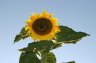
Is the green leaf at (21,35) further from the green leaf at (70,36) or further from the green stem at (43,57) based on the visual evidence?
the green leaf at (70,36)

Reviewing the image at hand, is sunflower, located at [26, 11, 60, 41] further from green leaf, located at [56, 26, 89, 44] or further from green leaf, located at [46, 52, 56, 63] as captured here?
green leaf, located at [46, 52, 56, 63]

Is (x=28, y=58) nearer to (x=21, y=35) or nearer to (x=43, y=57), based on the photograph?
(x=43, y=57)

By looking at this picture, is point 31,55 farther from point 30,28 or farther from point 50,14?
Result: point 50,14

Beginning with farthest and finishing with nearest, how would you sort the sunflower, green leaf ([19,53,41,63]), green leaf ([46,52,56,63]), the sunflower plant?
green leaf ([46,52,56,63]) < the sunflower < green leaf ([19,53,41,63]) < the sunflower plant

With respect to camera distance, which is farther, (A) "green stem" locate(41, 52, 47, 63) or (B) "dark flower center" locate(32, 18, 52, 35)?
(B) "dark flower center" locate(32, 18, 52, 35)

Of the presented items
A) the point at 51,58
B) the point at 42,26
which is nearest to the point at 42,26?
the point at 42,26

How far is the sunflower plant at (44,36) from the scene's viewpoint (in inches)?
147

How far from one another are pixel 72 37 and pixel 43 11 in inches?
43.1

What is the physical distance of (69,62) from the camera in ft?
14.8

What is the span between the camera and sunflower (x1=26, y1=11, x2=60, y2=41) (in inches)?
160

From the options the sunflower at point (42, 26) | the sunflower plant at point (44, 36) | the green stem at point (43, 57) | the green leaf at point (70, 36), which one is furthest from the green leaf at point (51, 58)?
the green leaf at point (70, 36)

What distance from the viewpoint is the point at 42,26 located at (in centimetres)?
439

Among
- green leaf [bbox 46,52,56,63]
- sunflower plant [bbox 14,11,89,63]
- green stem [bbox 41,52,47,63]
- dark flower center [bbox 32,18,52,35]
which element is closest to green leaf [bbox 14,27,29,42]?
sunflower plant [bbox 14,11,89,63]

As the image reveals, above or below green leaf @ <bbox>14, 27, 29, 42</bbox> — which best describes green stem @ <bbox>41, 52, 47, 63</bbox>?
below
